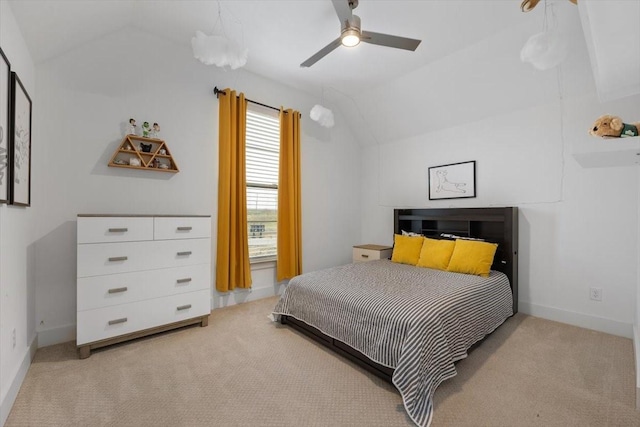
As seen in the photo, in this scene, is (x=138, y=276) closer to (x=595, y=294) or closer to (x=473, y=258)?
(x=473, y=258)

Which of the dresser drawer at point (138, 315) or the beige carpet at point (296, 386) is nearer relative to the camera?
the beige carpet at point (296, 386)

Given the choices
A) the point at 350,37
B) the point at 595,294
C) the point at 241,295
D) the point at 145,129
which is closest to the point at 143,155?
the point at 145,129

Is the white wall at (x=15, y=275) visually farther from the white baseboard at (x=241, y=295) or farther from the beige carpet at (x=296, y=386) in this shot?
the white baseboard at (x=241, y=295)

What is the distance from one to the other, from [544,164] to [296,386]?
311cm

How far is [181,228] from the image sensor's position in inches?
99.7

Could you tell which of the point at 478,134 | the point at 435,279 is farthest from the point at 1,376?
the point at 478,134

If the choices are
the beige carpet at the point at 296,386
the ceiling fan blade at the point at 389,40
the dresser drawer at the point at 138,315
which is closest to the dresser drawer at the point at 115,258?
the dresser drawer at the point at 138,315

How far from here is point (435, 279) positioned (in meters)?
2.56

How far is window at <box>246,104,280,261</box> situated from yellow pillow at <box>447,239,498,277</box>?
2142 mm

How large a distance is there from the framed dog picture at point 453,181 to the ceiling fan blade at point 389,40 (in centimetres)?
194

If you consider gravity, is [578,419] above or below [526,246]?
below

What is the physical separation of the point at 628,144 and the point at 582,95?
1860 millimetres

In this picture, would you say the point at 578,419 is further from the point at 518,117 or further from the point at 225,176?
the point at 225,176

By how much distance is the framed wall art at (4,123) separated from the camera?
1.49 metres
